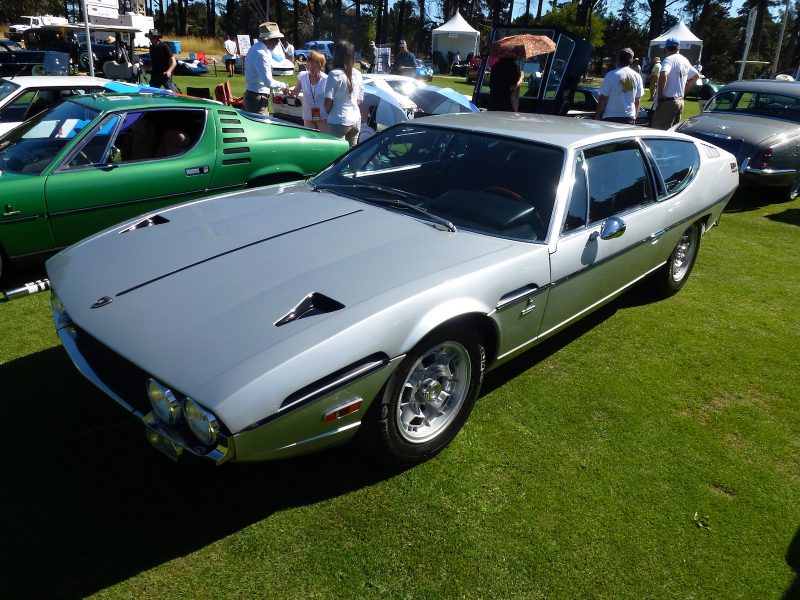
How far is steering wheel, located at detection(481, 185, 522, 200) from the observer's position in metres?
3.20

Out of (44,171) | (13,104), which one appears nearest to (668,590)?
(44,171)

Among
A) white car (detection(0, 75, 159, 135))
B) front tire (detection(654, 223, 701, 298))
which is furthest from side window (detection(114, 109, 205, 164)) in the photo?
front tire (detection(654, 223, 701, 298))

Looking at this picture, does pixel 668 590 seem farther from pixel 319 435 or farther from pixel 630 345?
pixel 630 345

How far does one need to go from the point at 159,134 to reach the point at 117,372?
3.29m

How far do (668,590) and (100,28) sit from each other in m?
15.4

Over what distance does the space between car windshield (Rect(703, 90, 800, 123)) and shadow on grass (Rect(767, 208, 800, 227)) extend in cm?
141

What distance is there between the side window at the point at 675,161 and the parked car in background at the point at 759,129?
3.67m

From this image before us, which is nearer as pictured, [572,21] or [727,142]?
[727,142]

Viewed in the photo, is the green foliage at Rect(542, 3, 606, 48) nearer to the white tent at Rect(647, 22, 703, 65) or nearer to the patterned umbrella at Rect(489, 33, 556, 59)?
the white tent at Rect(647, 22, 703, 65)

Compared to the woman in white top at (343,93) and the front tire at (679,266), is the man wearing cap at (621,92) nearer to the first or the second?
A: the woman in white top at (343,93)

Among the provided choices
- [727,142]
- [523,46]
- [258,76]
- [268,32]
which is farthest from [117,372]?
[523,46]

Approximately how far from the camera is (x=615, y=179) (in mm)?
3543

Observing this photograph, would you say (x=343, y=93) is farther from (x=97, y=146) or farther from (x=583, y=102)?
(x=583, y=102)

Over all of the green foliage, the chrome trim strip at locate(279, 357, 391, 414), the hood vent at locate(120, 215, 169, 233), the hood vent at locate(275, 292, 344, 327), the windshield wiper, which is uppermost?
the green foliage
